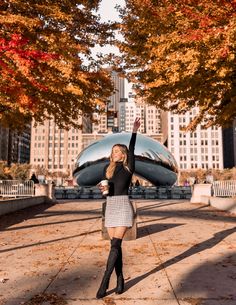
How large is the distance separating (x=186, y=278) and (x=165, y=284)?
45 centimetres

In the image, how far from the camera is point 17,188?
76.1 feet

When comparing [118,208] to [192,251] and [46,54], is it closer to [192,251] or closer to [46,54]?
[192,251]

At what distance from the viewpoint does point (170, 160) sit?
3438cm

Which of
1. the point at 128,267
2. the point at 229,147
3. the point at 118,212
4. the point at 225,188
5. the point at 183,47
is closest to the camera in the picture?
the point at 118,212

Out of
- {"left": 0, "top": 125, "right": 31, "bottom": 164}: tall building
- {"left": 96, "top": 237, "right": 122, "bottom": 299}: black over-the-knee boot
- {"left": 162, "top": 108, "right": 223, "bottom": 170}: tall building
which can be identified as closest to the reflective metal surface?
{"left": 96, "top": 237, "right": 122, "bottom": 299}: black over-the-knee boot

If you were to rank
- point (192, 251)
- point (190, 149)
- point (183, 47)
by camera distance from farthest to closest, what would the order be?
point (190, 149)
point (183, 47)
point (192, 251)

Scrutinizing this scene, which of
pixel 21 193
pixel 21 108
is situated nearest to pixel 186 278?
pixel 21 108

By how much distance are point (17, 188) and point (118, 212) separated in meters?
20.3

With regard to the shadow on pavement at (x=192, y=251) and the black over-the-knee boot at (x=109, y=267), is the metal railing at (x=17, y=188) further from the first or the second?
the black over-the-knee boot at (x=109, y=267)

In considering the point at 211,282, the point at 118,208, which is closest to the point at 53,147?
the point at 211,282

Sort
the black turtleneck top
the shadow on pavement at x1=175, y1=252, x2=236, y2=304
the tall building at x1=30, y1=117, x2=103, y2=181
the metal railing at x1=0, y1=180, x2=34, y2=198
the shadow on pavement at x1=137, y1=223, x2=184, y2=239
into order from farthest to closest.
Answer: the tall building at x1=30, y1=117, x2=103, y2=181 → the metal railing at x1=0, y1=180, x2=34, y2=198 → the shadow on pavement at x1=137, y1=223, x2=184, y2=239 → the black turtleneck top → the shadow on pavement at x1=175, y1=252, x2=236, y2=304

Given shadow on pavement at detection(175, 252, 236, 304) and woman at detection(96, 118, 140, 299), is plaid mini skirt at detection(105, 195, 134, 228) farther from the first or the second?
shadow on pavement at detection(175, 252, 236, 304)

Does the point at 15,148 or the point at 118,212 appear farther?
the point at 15,148

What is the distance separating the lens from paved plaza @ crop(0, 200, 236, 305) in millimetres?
3977
